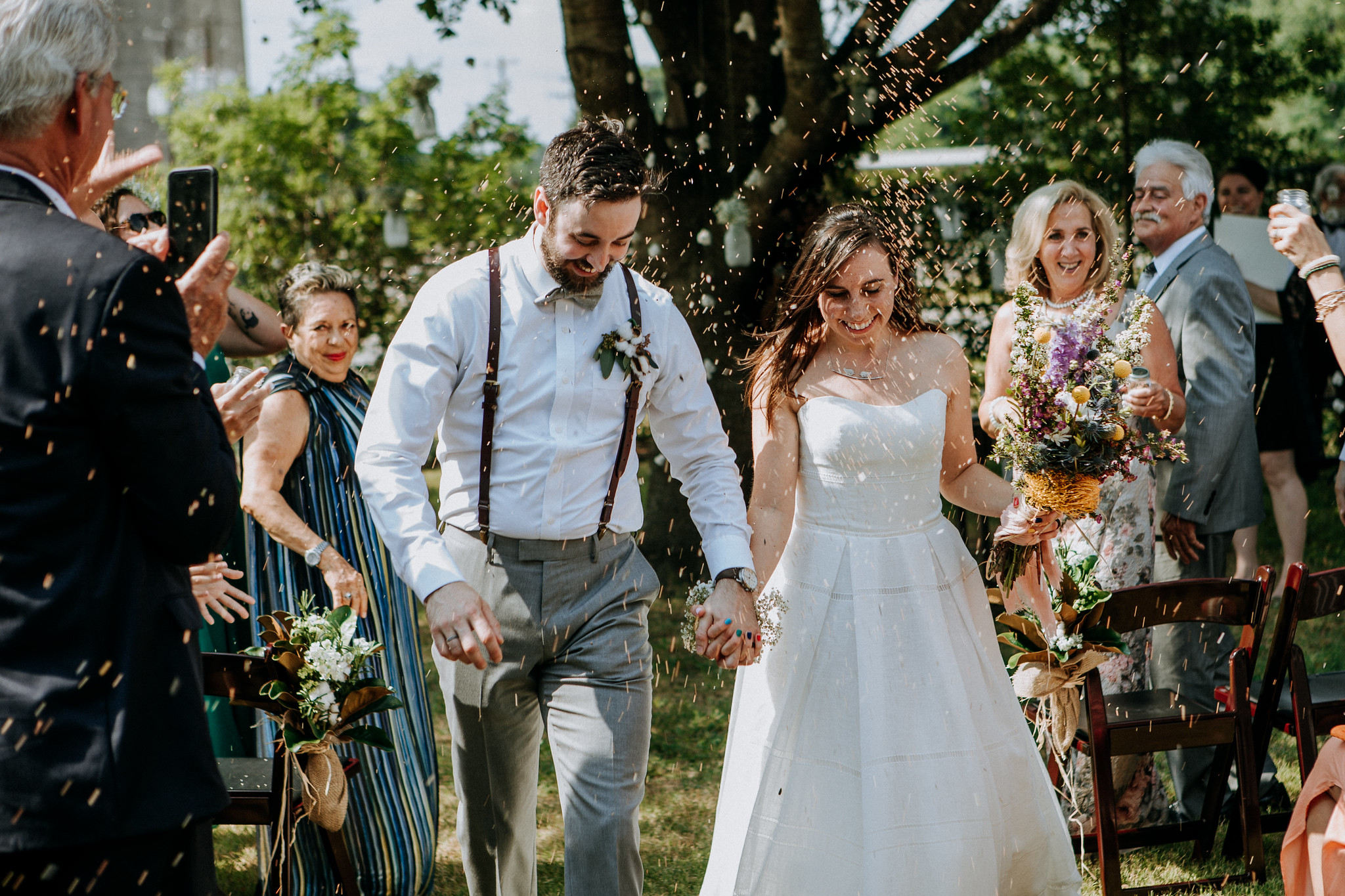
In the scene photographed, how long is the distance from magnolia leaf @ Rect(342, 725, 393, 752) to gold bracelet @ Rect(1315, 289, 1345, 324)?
317cm

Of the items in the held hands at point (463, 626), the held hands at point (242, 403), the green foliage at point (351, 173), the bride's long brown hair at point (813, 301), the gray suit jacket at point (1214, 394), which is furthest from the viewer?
→ the green foliage at point (351, 173)

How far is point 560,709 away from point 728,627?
478 millimetres

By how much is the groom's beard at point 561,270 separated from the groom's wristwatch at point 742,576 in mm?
829

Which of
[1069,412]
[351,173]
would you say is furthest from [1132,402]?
[351,173]

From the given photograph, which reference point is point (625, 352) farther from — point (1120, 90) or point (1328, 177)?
point (1120, 90)

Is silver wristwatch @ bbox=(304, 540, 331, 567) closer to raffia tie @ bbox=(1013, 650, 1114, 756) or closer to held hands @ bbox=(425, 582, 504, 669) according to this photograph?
held hands @ bbox=(425, 582, 504, 669)

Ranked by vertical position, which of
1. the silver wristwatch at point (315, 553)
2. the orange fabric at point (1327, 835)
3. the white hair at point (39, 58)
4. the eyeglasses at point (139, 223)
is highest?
the eyeglasses at point (139, 223)

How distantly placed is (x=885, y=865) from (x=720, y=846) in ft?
1.66

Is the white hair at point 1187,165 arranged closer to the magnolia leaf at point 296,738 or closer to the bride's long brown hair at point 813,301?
the bride's long brown hair at point 813,301

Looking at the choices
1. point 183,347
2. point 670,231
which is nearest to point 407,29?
point 670,231

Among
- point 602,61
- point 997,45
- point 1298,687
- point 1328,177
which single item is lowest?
point 1298,687

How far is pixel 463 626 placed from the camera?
2.71 m

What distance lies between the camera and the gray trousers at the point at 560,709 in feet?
9.66

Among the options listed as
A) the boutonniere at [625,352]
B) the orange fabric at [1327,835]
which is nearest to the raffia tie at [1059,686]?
the orange fabric at [1327,835]
